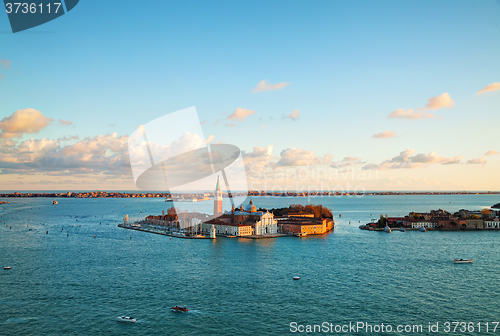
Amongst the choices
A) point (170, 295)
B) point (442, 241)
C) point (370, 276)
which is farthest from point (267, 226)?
point (170, 295)

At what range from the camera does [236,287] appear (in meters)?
20.8

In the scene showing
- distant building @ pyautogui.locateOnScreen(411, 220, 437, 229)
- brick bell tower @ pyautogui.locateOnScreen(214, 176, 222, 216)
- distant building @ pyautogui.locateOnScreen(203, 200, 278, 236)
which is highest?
brick bell tower @ pyautogui.locateOnScreen(214, 176, 222, 216)

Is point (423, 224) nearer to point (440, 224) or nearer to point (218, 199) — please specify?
point (440, 224)

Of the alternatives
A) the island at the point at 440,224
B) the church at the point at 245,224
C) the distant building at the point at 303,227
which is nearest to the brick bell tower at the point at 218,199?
the church at the point at 245,224

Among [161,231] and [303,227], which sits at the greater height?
[303,227]

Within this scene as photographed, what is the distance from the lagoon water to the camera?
622 inches

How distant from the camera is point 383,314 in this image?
16578 millimetres

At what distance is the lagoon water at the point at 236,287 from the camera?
1579cm

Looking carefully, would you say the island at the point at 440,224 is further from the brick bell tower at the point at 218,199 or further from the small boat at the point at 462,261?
the small boat at the point at 462,261

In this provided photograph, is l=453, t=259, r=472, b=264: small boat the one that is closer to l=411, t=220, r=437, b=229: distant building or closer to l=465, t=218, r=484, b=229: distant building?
l=411, t=220, r=437, b=229: distant building

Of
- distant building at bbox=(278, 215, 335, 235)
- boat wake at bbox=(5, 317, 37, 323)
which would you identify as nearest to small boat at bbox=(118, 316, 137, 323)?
boat wake at bbox=(5, 317, 37, 323)

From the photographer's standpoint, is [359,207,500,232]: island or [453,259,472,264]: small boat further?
[359,207,500,232]: island

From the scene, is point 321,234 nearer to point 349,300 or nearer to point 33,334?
point 349,300

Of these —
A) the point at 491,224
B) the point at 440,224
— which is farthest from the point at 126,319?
the point at 491,224
